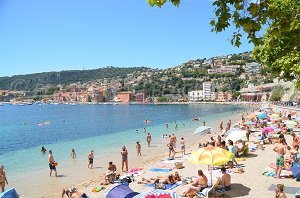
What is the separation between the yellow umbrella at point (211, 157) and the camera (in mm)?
11047

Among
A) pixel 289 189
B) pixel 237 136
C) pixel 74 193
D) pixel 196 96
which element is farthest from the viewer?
pixel 196 96

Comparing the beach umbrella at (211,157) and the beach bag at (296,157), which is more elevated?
the beach umbrella at (211,157)

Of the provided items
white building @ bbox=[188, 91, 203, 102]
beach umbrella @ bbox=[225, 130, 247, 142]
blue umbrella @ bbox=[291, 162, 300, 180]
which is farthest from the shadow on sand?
white building @ bbox=[188, 91, 203, 102]

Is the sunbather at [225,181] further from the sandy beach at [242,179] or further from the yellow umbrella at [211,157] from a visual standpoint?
the yellow umbrella at [211,157]

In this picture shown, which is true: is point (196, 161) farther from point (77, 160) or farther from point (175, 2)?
point (77, 160)

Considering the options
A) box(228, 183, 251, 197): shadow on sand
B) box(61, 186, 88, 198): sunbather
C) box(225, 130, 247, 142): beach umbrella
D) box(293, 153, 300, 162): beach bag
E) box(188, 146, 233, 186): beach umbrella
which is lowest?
box(61, 186, 88, 198): sunbather

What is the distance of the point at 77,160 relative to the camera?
81.1ft

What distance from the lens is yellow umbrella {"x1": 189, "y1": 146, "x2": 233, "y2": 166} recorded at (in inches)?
435

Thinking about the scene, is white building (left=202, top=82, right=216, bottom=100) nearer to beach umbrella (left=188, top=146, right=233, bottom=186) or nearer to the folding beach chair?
beach umbrella (left=188, top=146, right=233, bottom=186)

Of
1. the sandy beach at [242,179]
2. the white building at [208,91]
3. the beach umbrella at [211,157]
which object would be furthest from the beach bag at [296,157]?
the white building at [208,91]

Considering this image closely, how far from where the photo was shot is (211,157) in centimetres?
1114

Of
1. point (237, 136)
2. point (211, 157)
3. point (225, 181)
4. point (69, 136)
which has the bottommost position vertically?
point (69, 136)

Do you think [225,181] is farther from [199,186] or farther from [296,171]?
[296,171]

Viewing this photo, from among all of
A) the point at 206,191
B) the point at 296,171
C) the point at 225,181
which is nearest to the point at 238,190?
the point at 225,181
